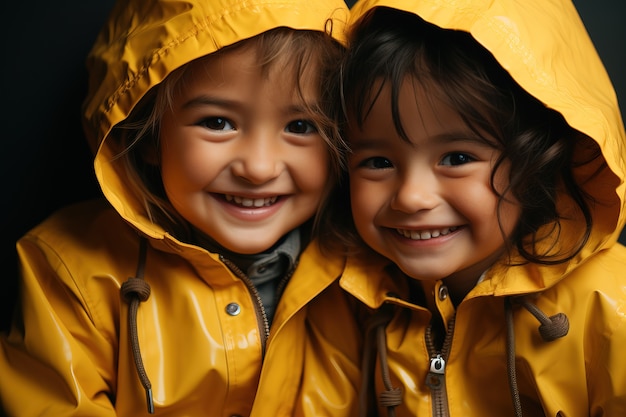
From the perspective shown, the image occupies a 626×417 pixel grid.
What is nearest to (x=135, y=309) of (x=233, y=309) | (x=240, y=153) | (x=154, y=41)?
(x=233, y=309)

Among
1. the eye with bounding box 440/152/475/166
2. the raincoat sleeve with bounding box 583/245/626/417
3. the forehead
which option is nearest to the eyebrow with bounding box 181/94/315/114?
the forehead

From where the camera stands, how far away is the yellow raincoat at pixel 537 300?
1054mm

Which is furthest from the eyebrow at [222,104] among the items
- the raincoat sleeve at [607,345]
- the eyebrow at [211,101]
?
the raincoat sleeve at [607,345]

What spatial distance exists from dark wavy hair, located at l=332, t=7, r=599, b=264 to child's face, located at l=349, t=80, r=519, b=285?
16 millimetres

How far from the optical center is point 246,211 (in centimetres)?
123

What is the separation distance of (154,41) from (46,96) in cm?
39

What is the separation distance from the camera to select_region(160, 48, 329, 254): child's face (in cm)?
115

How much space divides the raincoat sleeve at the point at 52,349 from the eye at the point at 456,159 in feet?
1.90

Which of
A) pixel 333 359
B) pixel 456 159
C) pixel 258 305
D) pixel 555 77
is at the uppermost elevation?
pixel 555 77

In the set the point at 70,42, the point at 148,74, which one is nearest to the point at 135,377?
the point at 148,74

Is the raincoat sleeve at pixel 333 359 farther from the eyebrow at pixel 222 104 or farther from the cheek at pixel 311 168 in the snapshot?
the eyebrow at pixel 222 104

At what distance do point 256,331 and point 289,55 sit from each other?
0.43 meters

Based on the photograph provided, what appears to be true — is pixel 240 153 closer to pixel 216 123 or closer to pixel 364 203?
A: pixel 216 123

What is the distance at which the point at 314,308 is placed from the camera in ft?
4.40
